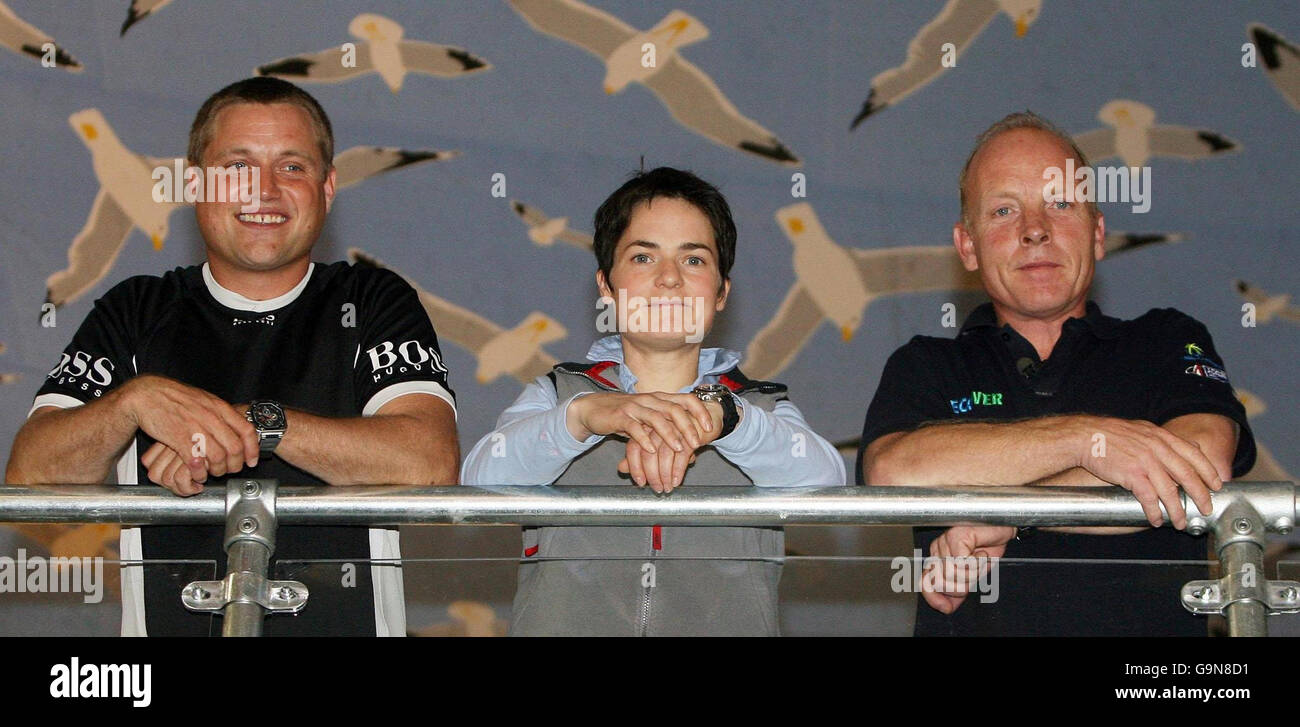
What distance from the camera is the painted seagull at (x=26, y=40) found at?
3.90m

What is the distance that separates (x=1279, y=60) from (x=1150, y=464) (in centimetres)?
→ 285

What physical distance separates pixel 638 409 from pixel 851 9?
2546 millimetres

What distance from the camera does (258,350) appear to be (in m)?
2.26

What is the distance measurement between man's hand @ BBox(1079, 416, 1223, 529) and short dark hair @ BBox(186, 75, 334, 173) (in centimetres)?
128

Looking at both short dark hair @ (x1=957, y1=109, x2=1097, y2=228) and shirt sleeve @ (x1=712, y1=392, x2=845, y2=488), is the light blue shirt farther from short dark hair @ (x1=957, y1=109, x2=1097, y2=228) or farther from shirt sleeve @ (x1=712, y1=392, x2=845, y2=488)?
short dark hair @ (x1=957, y1=109, x2=1097, y2=228)

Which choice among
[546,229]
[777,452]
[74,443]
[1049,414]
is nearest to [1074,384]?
[1049,414]

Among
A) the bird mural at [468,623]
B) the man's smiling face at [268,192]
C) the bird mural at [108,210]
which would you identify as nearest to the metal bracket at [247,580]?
the bird mural at [468,623]

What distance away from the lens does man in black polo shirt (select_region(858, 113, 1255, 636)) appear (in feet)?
5.19

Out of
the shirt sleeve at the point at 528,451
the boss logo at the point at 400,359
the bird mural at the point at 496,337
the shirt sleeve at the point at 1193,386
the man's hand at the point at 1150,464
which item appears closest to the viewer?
the man's hand at the point at 1150,464

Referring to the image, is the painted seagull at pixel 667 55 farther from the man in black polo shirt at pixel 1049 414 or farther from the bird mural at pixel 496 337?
the man in black polo shirt at pixel 1049 414

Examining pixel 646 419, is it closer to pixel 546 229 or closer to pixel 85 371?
pixel 85 371

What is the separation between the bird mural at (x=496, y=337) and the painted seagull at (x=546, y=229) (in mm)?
201
